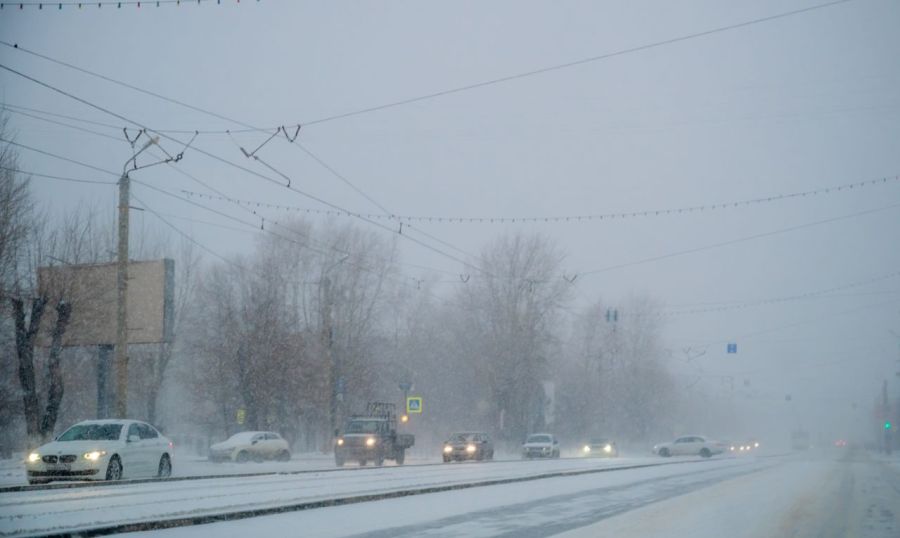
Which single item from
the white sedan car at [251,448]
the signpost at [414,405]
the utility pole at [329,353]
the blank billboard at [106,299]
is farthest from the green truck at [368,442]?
the blank billboard at [106,299]

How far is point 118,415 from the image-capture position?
30828 mm

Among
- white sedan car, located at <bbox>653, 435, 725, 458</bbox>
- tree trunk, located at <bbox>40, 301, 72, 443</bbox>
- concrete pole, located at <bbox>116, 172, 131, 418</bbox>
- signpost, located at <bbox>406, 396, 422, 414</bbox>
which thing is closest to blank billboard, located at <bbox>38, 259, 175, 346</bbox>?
tree trunk, located at <bbox>40, 301, 72, 443</bbox>

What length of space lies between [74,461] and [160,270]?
1649cm

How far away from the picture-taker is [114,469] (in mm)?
23047

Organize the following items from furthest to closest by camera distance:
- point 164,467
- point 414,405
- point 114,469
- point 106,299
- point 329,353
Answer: point 414,405 < point 329,353 < point 106,299 < point 164,467 < point 114,469

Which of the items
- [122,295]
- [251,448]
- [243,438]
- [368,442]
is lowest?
[251,448]

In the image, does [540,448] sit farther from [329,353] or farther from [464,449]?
[329,353]

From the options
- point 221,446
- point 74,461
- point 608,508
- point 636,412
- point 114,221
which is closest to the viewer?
point 608,508

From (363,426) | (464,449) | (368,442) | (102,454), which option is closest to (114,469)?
(102,454)

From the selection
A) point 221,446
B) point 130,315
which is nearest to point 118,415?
point 130,315

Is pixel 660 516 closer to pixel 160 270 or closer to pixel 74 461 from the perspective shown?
pixel 74 461

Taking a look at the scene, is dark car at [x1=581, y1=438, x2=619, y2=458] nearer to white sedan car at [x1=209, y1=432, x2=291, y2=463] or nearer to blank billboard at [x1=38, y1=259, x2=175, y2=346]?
white sedan car at [x1=209, y1=432, x2=291, y2=463]

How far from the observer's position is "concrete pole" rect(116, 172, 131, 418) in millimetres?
29828

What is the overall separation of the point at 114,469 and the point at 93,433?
4.30 ft
